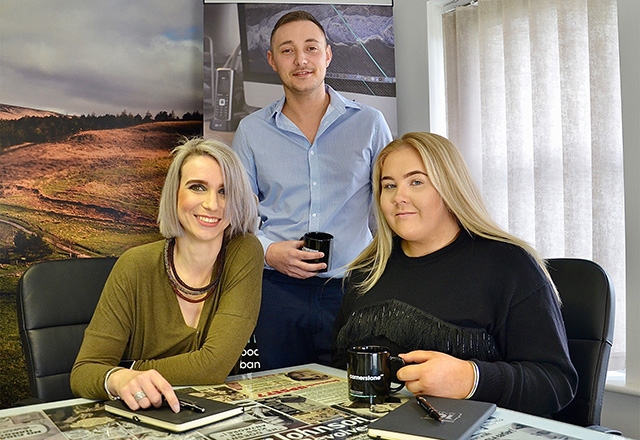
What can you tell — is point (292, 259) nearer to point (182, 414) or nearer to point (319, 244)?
point (319, 244)

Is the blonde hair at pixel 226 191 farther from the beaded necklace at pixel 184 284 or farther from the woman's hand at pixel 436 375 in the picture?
the woman's hand at pixel 436 375

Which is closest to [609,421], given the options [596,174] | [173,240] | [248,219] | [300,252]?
[596,174]

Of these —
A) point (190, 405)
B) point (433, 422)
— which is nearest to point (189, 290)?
point (190, 405)

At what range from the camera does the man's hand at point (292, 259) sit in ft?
7.12

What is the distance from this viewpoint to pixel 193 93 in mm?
3689

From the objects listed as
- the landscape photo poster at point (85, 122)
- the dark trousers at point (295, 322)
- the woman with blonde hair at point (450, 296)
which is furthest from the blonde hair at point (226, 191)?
the landscape photo poster at point (85, 122)

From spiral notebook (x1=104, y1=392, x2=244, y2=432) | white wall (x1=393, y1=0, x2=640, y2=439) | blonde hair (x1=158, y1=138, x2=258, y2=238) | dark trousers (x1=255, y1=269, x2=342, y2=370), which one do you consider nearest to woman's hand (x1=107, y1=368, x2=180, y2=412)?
spiral notebook (x1=104, y1=392, x2=244, y2=432)

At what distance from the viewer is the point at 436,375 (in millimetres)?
1413

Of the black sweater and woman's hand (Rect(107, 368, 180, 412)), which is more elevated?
the black sweater

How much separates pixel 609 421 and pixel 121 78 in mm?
2746

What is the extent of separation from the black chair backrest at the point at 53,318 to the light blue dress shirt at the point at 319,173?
0.70 meters

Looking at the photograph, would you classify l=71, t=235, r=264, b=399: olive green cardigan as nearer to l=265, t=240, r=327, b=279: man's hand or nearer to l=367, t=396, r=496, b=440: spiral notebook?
l=265, t=240, r=327, b=279: man's hand

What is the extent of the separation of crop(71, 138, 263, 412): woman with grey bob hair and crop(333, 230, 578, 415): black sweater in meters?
0.32

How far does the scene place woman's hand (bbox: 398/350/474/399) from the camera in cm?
A: 141
